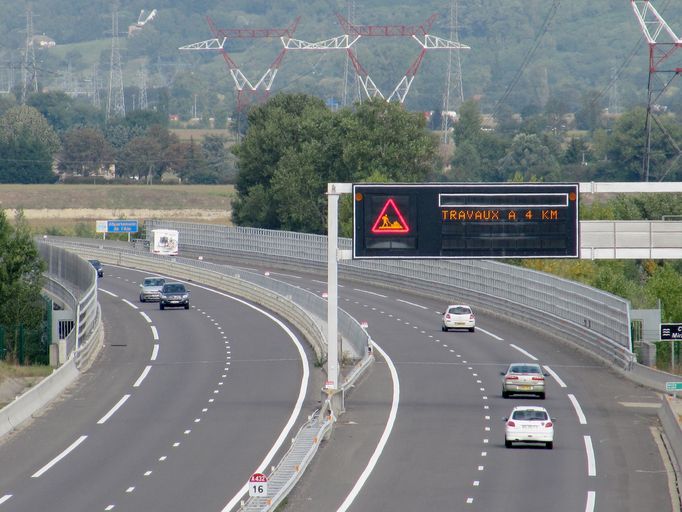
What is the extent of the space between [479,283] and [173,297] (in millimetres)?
17953

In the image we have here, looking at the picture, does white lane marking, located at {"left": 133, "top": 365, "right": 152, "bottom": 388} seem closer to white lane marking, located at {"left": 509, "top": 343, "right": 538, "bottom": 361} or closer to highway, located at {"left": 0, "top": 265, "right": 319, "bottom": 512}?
highway, located at {"left": 0, "top": 265, "right": 319, "bottom": 512}

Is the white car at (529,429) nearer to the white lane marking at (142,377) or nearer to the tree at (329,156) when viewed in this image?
the white lane marking at (142,377)

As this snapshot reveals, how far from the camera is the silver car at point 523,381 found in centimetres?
5031

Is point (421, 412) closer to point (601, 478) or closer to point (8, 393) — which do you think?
point (601, 478)

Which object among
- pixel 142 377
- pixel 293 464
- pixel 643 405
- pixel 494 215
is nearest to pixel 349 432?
pixel 293 464

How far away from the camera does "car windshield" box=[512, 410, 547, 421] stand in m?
41.3

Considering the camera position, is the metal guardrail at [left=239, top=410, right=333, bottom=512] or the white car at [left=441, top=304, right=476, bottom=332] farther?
the white car at [left=441, top=304, right=476, bottom=332]

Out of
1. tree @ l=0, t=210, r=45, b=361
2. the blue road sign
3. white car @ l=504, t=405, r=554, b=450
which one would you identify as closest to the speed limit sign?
Answer: white car @ l=504, t=405, r=554, b=450

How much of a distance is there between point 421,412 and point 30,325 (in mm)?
29578

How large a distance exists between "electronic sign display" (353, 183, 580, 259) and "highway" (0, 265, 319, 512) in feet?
22.3

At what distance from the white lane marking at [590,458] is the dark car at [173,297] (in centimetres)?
4158

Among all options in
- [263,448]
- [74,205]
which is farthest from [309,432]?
[74,205]

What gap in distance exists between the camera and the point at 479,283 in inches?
3228

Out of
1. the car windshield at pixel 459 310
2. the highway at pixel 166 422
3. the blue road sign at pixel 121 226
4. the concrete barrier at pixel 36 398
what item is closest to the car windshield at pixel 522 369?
the highway at pixel 166 422
